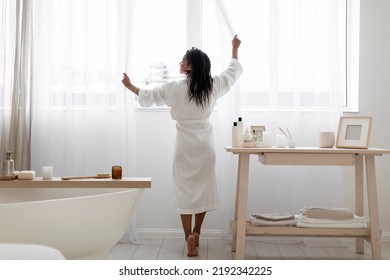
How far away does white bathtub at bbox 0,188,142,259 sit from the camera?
2.54 meters

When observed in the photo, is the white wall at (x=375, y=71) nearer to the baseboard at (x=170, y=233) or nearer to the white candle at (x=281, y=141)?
the baseboard at (x=170, y=233)

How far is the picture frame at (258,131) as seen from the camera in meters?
3.48

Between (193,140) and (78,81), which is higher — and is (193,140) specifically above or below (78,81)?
below

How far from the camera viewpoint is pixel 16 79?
3.71 meters

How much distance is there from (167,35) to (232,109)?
2.58ft

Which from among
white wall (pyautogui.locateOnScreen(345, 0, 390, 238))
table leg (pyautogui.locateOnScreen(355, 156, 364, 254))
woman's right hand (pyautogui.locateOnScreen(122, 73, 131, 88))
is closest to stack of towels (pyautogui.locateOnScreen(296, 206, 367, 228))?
table leg (pyautogui.locateOnScreen(355, 156, 364, 254))

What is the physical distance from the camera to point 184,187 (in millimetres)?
3457

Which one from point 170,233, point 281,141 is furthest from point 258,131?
point 170,233

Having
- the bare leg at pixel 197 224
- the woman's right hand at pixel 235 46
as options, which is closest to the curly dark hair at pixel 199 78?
the woman's right hand at pixel 235 46

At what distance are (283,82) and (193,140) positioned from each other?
895 millimetres

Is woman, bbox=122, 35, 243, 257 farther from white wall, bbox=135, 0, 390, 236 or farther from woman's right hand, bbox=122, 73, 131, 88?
white wall, bbox=135, 0, 390, 236

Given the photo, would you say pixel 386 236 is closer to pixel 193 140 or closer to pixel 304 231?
pixel 304 231

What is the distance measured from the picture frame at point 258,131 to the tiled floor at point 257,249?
0.77 metres
